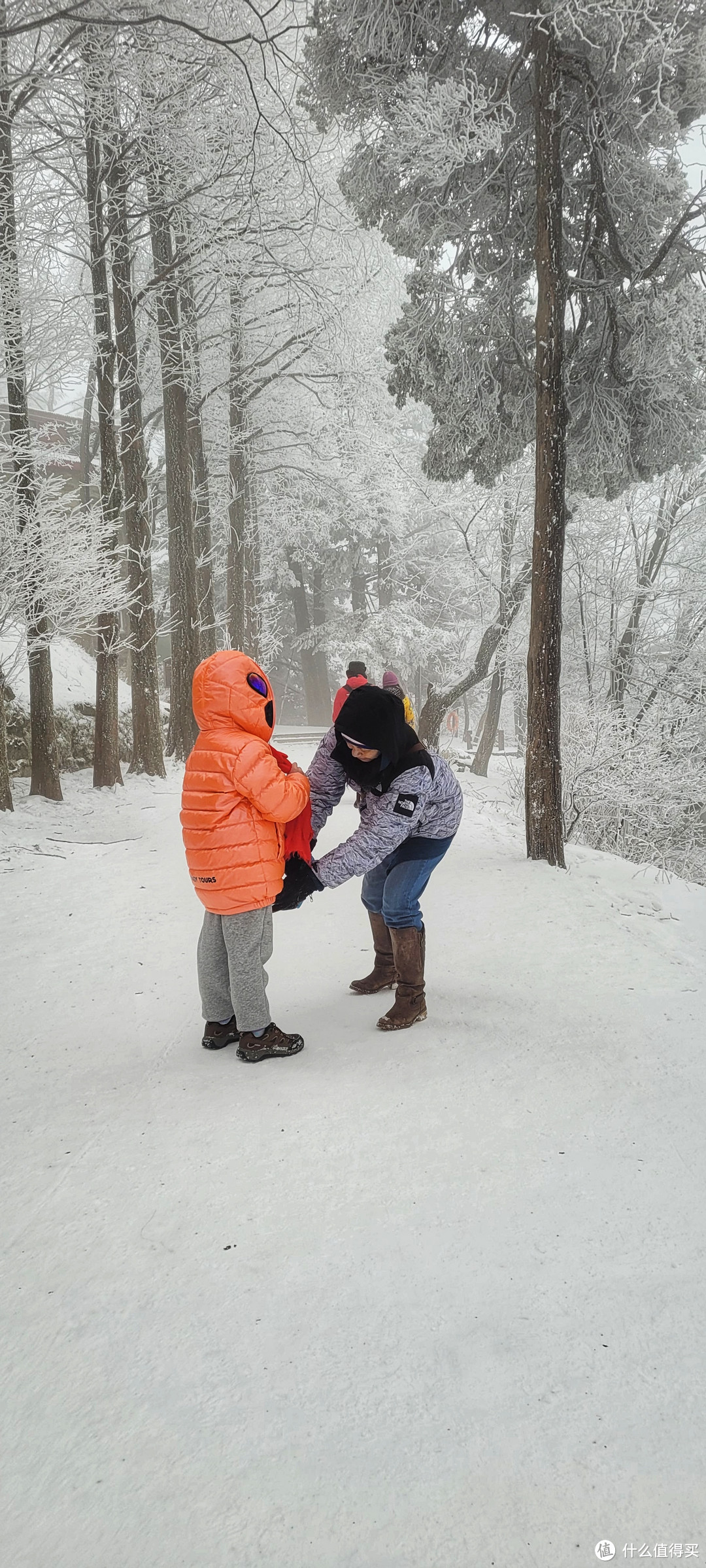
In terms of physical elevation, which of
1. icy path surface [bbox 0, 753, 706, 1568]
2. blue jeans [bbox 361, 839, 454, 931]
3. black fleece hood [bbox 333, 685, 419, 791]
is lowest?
icy path surface [bbox 0, 753, 706, 1568]

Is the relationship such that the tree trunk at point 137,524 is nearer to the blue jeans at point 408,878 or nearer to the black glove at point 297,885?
the blue jeans at point 408,878

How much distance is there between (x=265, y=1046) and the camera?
3504 mm

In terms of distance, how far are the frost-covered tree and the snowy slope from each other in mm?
6119

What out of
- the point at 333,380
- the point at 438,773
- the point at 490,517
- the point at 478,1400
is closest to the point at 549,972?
the point at 438,773

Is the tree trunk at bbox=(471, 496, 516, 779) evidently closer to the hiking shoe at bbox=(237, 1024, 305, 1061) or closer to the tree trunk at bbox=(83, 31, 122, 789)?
the tree trunk at bbox=(83, 31, 122, 789)

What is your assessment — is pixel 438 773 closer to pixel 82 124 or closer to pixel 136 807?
pixel 136 807

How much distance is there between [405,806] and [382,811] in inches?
4.2

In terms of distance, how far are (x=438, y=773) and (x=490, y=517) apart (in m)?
14.7

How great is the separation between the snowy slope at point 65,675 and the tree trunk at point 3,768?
180 centimetres

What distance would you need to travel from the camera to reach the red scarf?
3471mm

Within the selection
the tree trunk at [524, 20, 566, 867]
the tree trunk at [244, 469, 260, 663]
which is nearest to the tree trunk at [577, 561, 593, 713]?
the tree trunk at [524, 20, 566, 867]

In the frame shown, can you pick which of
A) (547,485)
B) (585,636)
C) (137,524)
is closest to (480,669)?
(585,636)

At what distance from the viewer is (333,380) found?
16891 mm

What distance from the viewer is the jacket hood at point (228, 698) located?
321cm
